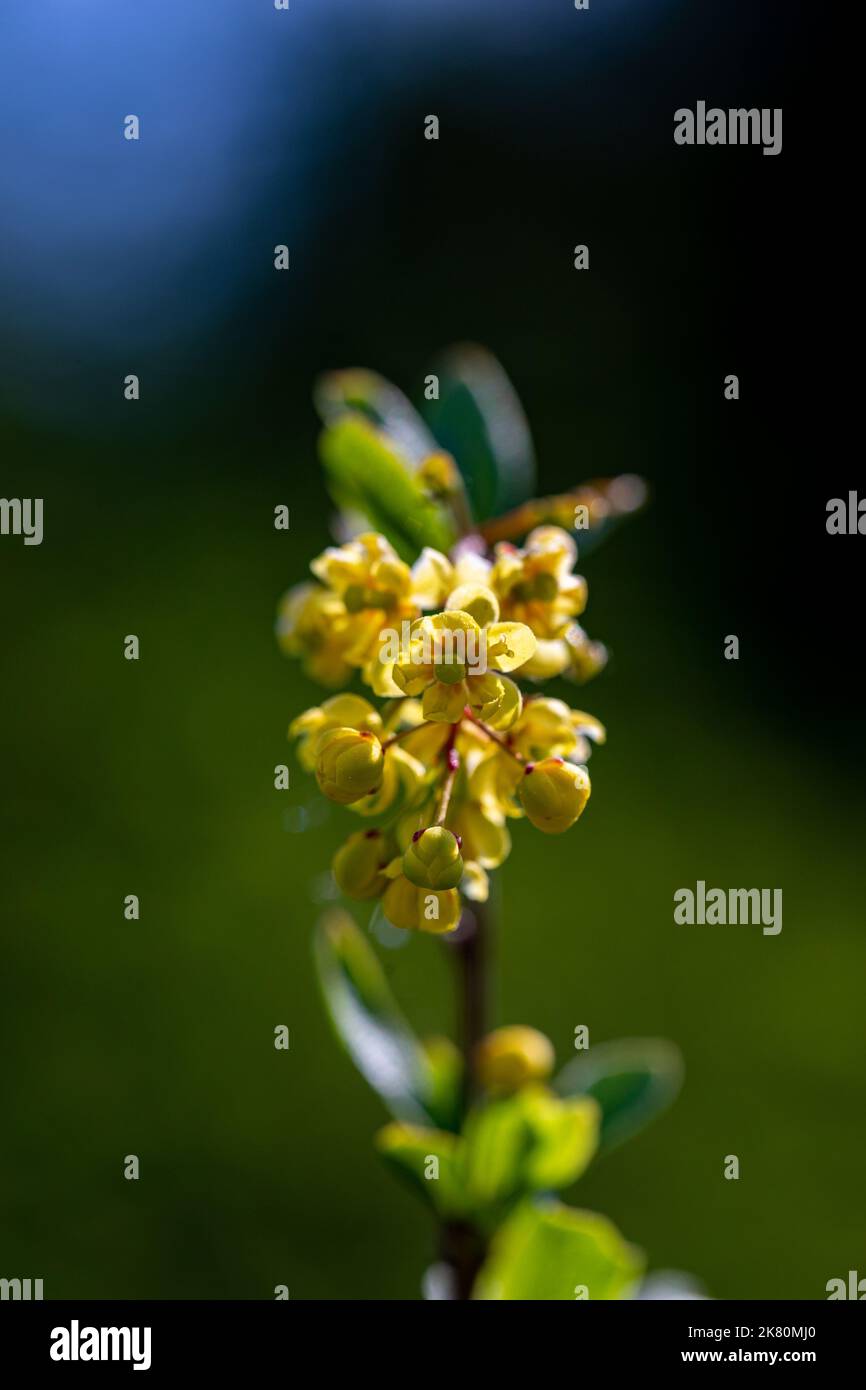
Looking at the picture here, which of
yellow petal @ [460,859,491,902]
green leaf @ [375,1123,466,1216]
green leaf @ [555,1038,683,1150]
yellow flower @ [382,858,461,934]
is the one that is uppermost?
yellow petal @ [460,859,491,902]

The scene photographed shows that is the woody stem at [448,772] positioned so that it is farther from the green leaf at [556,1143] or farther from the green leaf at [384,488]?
the green leaf at [556,1143]

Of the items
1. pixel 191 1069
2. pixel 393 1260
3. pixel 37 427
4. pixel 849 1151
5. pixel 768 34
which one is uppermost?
pixel 768 34

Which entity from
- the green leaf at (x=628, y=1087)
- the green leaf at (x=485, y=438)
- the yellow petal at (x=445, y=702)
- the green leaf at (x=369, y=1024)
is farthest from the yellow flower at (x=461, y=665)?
the green leaf at (x=628, y=1087)

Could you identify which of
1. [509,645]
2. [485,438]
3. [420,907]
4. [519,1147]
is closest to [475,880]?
[420,907]

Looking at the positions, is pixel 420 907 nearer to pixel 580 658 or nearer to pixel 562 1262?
pixel 580 658

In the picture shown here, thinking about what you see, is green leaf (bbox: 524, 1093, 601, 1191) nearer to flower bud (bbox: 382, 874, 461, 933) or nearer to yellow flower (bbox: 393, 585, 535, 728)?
flower bud (bbox: 382, 874, 461, 933)

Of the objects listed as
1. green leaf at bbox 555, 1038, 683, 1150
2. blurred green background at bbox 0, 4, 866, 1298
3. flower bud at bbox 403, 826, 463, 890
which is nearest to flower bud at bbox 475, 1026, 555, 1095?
green leaf at bbox 555, 1038, 683, 1150

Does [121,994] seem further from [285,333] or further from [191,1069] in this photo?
[285,333]
